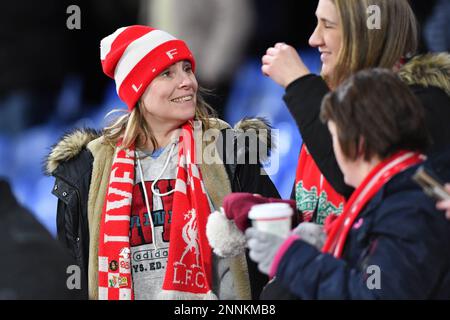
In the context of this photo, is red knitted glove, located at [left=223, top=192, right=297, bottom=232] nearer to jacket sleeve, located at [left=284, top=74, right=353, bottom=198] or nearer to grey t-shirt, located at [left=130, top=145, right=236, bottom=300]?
jacket sleeve, located at [left=284, top=74, right=353, bottom=198]

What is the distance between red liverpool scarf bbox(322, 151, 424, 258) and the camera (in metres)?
1.48

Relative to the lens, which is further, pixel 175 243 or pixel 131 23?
pixel 131 23

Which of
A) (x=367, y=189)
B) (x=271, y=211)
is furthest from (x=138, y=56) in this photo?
(x=367, y=189)

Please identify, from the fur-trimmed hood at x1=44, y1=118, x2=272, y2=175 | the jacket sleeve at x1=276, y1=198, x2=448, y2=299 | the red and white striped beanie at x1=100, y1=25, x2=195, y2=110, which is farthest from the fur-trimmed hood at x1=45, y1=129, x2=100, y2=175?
the jacket sleeve at x1=276, y1=198, x2=448, y2=299

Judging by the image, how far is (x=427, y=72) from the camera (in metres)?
1.70

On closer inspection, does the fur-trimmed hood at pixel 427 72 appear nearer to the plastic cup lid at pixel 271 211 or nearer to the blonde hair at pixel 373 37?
the blonde hair at pixel 373 37

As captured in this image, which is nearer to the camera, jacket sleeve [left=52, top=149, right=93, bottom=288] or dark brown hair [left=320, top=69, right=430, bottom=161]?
dark brown hair [left=320, top=69, right=430, bottom=161]

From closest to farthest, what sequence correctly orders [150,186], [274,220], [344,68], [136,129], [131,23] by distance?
[274,220] < [344,68] < [150,186] < [136,129] < [131,23]

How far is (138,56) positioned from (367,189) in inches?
42.8

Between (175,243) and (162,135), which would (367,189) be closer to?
(175,243)

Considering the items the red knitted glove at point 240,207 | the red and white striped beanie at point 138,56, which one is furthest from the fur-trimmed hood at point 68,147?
the red knitted glove at point 240,207

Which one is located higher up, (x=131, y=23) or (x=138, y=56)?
(x=131, y=23)
